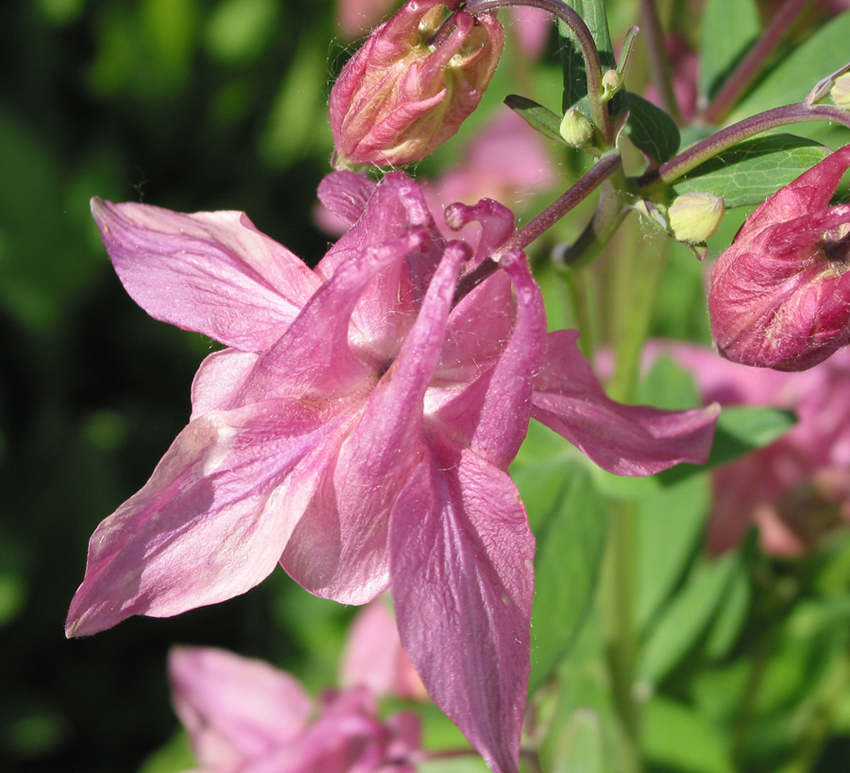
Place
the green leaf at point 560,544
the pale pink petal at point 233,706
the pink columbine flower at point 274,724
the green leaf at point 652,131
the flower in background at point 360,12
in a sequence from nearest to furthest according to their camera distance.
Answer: the green leaf at point 652,131 → the green leaf at point 560,544 → the pink columbine flower at point 274,724 → the pale pink petal at point 233,706 → the flower in background at point 360,12

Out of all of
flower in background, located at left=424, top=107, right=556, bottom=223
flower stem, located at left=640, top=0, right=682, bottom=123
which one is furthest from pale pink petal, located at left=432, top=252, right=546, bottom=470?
flower in background, located at left=424, top=107, right=556, bottom=223

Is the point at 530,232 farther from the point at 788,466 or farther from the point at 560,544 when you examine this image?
the point at 788,466

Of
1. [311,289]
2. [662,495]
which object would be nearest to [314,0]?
[662,495]

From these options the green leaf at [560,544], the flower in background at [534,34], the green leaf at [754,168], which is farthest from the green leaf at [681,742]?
the flower in background at [534,34]

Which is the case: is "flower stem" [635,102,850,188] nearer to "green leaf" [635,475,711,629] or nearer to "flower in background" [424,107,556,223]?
"green leaf" [635,475,711,629]

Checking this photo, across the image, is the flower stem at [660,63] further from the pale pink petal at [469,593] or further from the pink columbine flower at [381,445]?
the pale pink petal at [469,593]
